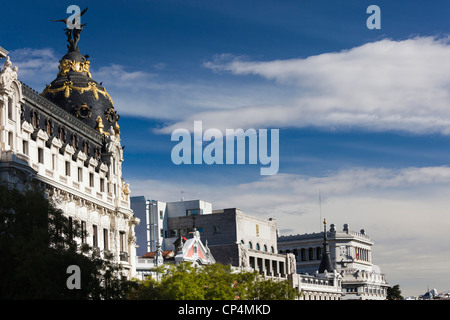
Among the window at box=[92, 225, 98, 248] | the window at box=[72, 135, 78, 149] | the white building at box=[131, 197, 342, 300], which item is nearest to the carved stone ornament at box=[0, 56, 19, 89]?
the window at box=[72, 135, 78, 149]

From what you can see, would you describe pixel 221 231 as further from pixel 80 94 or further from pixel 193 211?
pixel 80 94

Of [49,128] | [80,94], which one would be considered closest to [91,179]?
[49,128]

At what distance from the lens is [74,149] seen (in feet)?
283

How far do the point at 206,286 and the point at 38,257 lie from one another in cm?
3534

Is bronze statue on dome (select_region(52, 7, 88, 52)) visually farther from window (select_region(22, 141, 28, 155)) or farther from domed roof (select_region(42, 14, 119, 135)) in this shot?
window (select_region(22, 141, 28, 155))

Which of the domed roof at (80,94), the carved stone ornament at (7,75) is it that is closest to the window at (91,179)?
the domed roof at (80,94)

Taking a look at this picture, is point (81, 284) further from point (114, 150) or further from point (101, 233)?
point (114, 150)

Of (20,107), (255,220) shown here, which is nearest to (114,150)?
(20,107)

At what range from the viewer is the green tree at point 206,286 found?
76525 millimetres

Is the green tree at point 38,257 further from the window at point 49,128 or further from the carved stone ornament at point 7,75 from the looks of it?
the window at point 49,128

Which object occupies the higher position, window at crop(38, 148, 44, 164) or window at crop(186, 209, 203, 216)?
window at crop(186, 209, 203, 216)

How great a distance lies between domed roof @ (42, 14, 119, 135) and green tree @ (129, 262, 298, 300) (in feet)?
67.8

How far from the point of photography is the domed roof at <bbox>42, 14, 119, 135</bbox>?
319 ft
